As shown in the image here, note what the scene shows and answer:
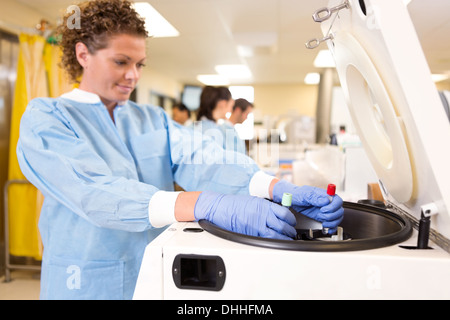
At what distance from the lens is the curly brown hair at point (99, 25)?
115 centimetres

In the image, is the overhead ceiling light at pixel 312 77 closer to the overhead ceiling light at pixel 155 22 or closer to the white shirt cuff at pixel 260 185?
the overhead ceiling light at pixel 155 22

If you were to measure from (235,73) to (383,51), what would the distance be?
7.24m

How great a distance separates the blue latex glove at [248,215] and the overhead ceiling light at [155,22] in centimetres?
263

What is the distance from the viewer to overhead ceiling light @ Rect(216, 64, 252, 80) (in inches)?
270

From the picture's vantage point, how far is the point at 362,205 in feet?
3.14

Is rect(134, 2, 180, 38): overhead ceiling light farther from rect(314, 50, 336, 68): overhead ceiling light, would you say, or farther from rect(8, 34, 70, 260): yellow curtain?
rect(314, 50, 336, 68): overhead ceiling light

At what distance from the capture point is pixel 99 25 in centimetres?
115

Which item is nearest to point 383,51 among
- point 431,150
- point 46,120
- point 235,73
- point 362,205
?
point 431,150

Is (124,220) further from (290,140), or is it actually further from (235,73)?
(235,73)

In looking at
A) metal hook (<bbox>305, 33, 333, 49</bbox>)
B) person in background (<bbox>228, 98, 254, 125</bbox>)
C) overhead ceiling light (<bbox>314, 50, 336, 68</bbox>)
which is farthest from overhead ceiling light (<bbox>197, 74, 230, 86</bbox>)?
metal hook (<bbox>305, 33, 333, 49</bbox>)

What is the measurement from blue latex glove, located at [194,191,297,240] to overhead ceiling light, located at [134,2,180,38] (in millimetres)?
2632

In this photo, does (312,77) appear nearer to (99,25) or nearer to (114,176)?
(99,25)

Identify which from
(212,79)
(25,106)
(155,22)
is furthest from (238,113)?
(212,79)

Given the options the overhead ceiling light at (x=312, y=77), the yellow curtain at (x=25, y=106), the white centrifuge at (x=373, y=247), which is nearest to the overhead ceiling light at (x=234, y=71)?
the overhead ceiling light at (x=312, y=77)
